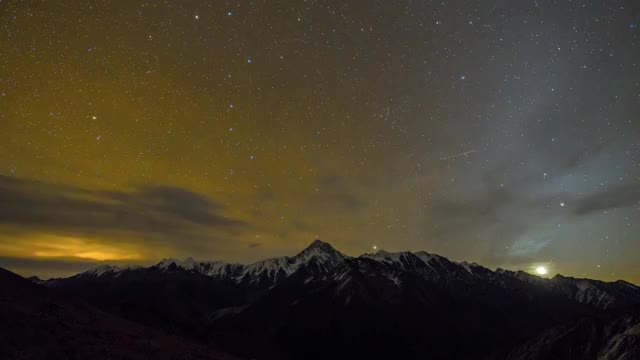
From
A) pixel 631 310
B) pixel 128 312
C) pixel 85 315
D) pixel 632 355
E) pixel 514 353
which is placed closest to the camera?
pixel 85 315

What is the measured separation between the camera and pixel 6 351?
18172mm

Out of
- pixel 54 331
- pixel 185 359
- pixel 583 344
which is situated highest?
pixel 54 331

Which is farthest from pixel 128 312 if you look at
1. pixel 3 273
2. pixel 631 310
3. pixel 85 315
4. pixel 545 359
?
pixel 631 310

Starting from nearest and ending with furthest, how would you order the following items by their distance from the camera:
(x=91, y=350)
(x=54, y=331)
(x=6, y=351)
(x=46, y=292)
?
(x=6, y=351) → (x=91, y=350) → (x=54, y=331) → (x=46, y=292)

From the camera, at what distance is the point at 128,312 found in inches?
3098

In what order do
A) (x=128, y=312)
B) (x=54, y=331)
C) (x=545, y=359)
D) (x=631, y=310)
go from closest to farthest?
(x=54, y=331) < (x=128, y=312) < (x=631, y=310) < (x=545, y=359)

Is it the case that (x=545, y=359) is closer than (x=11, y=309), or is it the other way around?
(x=11, y=309)

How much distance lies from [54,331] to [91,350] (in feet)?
13.5

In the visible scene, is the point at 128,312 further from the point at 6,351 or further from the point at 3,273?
the point at 6,351

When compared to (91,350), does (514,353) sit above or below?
below

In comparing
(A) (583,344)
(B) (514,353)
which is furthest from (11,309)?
(B) (514,353)

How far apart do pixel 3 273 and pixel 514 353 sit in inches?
6746

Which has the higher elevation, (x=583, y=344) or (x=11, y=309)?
(x=11, y=309)

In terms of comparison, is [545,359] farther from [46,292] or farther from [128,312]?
[46,292]
